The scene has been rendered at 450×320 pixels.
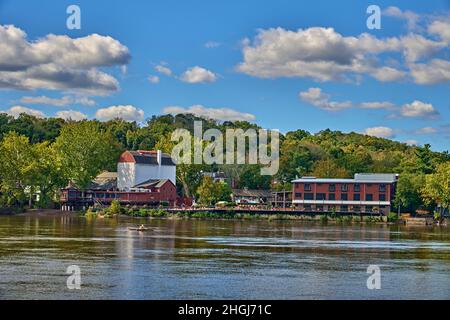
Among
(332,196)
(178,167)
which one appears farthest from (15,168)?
(332,196)

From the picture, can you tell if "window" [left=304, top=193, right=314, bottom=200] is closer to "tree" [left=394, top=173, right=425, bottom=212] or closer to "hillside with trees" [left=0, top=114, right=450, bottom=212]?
"hillside with trees" [left=0, top=114, right=450, bottom=212]

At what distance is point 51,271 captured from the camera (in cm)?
3978

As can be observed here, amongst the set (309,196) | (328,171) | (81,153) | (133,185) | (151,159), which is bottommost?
(309,196)

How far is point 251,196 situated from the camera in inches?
5320

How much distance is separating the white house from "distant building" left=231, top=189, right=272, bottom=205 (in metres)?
10.7

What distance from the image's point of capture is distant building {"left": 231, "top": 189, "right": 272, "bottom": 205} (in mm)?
133750

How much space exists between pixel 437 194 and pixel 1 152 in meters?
61.2

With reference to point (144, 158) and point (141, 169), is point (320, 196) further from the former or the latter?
point (144, 158)

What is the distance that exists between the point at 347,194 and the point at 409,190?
30.3 feet

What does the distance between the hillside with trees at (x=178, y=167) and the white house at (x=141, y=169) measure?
8.05 feet

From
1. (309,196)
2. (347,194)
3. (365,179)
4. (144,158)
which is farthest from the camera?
(144,158)
